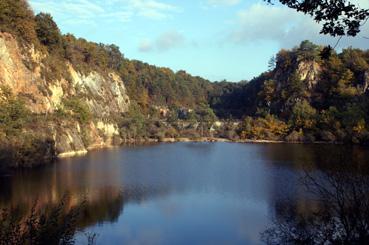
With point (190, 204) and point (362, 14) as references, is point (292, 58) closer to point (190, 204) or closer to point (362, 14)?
point (190, 204)

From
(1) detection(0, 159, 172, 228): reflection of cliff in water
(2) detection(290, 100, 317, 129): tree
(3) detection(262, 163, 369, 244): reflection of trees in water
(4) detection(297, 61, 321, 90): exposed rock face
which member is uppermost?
(4) detection(297, 61, 321, 90): exposed rock face

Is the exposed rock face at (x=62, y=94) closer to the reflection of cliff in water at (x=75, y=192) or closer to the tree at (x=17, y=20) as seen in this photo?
the tree at (x=17, y=20)

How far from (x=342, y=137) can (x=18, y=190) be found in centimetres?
5540

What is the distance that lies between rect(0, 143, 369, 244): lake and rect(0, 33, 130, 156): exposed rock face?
26.5 feet

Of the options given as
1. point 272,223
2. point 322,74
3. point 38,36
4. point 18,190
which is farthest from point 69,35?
point 272,223

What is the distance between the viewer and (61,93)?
217ft

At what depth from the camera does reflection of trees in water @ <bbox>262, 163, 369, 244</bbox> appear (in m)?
11.5

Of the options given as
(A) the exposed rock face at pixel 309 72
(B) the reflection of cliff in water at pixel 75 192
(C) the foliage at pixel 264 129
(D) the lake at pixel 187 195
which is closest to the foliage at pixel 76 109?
(D) the lake at pixel 187 195

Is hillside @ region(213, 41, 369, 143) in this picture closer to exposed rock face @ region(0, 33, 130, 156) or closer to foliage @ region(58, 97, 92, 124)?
exposed rock face @ region(0, 33, 130, 156)

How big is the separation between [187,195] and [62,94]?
3977 centimetres

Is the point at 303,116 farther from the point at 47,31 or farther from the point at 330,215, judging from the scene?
the point at 330,215

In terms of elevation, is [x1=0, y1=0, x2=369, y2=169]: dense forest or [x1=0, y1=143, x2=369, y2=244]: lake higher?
[x1=0, y1=0, x2=369, y2=169]: dense forest

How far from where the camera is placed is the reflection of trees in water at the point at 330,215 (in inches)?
452

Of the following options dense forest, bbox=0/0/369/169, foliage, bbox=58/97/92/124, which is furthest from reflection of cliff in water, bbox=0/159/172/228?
foliage, bbox=58/97/92/124
